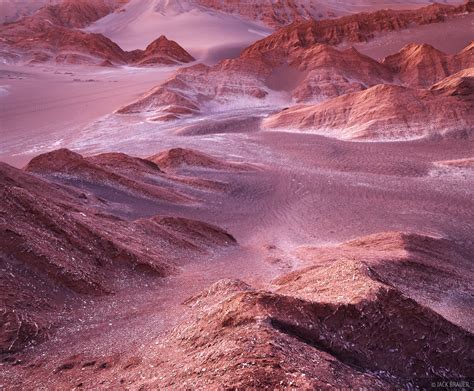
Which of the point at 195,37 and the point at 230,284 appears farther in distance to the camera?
the point at 195,37

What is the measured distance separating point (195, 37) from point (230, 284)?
72824 millimetres

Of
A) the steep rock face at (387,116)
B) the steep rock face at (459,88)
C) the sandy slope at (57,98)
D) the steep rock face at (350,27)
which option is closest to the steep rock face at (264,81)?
the sandy slope at (57,98)

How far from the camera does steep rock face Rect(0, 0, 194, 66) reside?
52.1m

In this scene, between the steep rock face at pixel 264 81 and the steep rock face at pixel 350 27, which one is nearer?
the steep rock face at pixel 264 81

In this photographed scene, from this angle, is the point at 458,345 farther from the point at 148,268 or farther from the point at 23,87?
the point at 23,87

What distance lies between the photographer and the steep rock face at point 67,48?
52.1 m

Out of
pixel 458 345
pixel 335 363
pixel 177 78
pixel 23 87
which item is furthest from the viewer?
pixel 23 87

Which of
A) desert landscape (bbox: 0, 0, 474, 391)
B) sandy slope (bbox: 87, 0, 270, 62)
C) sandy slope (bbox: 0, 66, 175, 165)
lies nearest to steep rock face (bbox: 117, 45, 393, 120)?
desert landscape (bbox: 0, 0, 474, 391)

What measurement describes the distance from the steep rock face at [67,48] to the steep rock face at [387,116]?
3535cm

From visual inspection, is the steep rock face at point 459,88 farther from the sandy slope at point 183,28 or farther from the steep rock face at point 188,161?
the sandy slope at point 183,28

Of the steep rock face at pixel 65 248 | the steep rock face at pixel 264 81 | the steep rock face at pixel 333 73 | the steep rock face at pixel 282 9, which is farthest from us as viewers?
the steep rock face at pixel 282 9

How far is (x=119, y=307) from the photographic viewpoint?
18.1 feet

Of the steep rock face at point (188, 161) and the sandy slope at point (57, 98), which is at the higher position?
the sandy slope at point (57, 98)

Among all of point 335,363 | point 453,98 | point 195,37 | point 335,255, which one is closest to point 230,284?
point 335,363
